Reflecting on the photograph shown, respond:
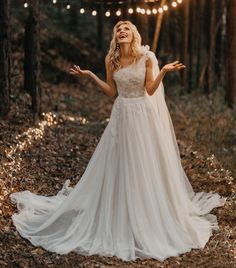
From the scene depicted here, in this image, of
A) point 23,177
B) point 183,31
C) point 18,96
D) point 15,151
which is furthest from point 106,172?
point 183,31

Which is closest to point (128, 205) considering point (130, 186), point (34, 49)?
point (130, 186)

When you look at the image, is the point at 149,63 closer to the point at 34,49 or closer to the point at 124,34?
the point at 124,34

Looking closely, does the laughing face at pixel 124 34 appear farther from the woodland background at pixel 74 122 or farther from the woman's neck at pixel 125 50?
the woodland background at pixel 74 122

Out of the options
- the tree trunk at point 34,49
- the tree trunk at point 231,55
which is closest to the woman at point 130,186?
the tree trunk at point 34,49

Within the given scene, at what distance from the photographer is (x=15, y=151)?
10.4 meters

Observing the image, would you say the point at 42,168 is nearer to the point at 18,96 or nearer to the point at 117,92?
the point at 117,92

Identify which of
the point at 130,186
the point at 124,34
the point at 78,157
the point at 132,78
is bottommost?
the point at 78,157

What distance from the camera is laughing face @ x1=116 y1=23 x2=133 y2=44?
7508 mm

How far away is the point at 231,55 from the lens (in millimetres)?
16594

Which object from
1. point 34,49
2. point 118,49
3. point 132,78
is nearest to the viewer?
point 132,78

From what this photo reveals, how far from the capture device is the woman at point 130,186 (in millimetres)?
7172

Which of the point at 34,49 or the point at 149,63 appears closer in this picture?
the point at 149,63

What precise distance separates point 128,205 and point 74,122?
7505mm

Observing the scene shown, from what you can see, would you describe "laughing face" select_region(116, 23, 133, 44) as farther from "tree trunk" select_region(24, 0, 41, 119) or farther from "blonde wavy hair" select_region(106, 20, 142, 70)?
"tree trunk" select_region(24, 0, 41, 119)
